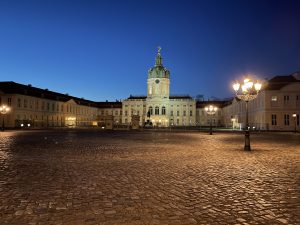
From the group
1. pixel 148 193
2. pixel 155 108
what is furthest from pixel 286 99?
pixel 155 108

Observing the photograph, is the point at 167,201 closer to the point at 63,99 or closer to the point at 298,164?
the point at 298,164

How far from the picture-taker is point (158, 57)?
418ft

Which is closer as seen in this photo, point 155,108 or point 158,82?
point 158,82

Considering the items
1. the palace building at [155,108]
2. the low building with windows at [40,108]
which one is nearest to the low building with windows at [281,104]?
the palace building at [155,108]

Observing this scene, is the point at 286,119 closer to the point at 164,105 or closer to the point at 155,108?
the point at 164,105

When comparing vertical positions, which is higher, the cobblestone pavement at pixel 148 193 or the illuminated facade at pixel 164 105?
the illuminated facade at pixel 164 105

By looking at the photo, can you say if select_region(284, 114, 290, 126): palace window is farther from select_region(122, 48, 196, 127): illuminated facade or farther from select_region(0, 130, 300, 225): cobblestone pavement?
select_region(122, 48, 196, 127): illuminated facade

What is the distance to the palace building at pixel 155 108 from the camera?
57.5 meters

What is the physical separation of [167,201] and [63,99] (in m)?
97.2

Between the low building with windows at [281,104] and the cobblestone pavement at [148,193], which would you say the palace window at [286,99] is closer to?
the low building with windows at [281,104]

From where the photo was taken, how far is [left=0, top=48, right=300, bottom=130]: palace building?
189 ft

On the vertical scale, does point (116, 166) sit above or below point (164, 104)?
below

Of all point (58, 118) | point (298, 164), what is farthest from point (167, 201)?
point (58, 118)

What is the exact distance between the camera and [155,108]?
122375 mm
